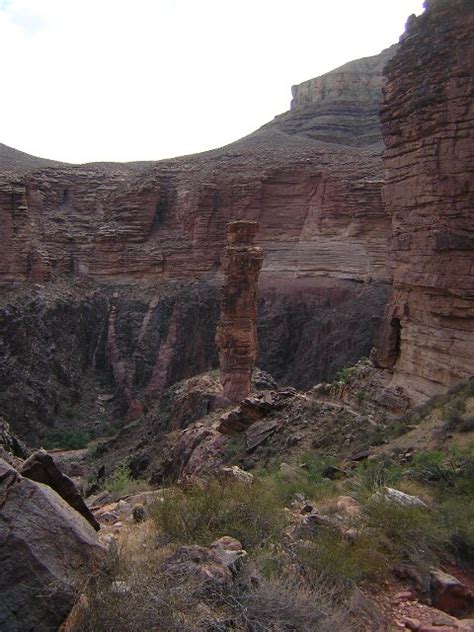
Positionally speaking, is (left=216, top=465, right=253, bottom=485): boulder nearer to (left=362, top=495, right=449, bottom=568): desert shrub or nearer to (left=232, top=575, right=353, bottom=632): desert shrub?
(left=362, top=495, right=449, bottom=568): desert shrub

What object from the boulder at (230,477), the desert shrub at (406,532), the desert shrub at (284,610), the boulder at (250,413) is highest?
the desert shrub at (284,610)

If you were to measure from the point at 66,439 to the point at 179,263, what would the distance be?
1632cm

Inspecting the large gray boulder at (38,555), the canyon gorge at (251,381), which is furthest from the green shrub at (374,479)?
the large gray boulder at (38,555)

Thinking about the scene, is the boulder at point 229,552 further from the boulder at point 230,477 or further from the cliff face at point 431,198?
the cliff face at point 431,198

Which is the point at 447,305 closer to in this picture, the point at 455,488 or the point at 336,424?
the point at 336,424

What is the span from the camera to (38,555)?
467 centimetres

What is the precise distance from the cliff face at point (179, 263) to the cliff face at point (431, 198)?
21.8m

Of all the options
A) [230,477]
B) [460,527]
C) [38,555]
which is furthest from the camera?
[230,477]

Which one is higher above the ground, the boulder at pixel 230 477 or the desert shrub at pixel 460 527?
the desert shrub at pixel 460 527

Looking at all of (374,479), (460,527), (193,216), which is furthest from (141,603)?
(193,216)

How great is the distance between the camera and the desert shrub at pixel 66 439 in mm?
35438

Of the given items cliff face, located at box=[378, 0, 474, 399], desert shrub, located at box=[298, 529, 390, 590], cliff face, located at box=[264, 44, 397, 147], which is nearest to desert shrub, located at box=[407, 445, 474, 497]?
desert shrub, located at box=[298, 529, 390, 590]

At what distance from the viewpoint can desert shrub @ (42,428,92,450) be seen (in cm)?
3544

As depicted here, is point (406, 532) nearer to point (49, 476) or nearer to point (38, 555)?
point (49, 476)
